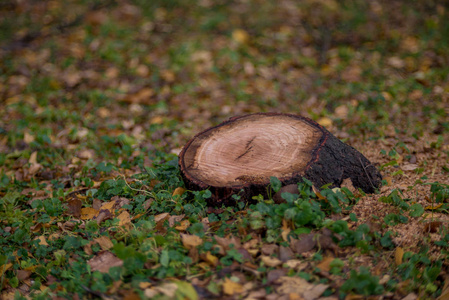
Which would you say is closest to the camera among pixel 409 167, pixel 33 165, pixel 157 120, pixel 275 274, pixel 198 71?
pixel 275 274

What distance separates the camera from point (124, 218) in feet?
7.70

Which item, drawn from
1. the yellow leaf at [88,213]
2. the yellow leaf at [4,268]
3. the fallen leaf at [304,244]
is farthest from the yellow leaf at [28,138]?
the fallen leaf at [304,244]

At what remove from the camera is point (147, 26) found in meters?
5.62

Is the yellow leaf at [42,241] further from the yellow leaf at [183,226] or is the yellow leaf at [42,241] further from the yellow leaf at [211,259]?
the yellow leaf at [211,259]

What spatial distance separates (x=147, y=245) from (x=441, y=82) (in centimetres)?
392

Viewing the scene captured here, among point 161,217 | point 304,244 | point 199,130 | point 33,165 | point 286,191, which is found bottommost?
point 33,165

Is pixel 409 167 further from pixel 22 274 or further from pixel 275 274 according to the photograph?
pixel 22 274

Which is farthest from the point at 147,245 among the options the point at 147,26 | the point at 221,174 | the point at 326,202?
the point at 147,26

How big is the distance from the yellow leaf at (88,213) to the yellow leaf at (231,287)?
116 cm

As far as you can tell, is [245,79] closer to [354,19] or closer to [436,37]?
[354,19]

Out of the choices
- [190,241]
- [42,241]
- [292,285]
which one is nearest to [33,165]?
[42,241]

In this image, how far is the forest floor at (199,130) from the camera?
1.87 m

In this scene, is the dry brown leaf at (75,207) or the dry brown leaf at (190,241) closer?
the dry brown leaf at (190,241)

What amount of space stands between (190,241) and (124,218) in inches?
22.8
